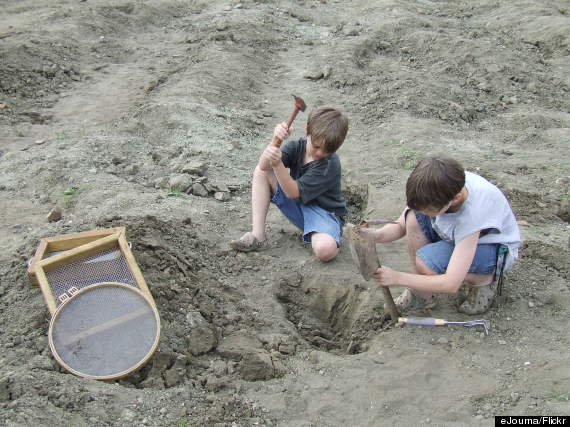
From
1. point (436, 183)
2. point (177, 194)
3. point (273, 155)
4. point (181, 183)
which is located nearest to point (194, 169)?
point (181, 183)

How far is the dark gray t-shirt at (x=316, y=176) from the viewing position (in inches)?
155

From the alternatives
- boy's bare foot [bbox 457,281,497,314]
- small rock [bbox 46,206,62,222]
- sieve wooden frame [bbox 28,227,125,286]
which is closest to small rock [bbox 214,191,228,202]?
small rock [bbox 46,206,62,222]

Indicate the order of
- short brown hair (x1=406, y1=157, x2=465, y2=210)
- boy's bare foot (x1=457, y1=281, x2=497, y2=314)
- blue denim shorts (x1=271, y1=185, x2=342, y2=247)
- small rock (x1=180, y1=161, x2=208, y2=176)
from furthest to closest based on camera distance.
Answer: small rock (x1=180, y1=161, x2=208, y2=176)
blue denim shorts (x1=271, y1=185, x2=342, y2=247)
boy's bare foot (x1=457, y1=281, x2=497, y2=314)
short brown hair (x1=406, y1=157, x2=465, y2=210)

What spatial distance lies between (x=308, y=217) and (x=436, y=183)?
1421mm

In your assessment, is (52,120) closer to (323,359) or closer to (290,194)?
(290,194)

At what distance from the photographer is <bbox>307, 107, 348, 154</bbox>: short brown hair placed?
3.73 metres

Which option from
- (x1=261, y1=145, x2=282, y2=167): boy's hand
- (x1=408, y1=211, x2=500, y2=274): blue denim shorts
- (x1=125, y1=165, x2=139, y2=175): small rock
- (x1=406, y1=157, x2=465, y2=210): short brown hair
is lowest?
(x1=125, y1=165, x2=139, y2=175): small rock

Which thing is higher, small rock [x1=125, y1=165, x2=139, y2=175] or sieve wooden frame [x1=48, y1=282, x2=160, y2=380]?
sieve wooden frame [x1=48, y1=282, x2=160, y2=380]

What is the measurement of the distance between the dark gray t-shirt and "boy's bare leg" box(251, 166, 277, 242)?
0.52 feet

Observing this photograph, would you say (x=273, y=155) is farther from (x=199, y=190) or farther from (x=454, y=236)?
(x=199, y=190)

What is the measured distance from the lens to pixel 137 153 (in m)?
5.56

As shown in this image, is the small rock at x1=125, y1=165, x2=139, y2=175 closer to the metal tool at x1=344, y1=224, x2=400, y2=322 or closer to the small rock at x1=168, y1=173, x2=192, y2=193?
the small rock at x1=168, y1=173, x2=192, y2=193

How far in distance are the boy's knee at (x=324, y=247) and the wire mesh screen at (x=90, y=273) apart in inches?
47.8

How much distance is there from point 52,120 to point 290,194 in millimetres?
3617
